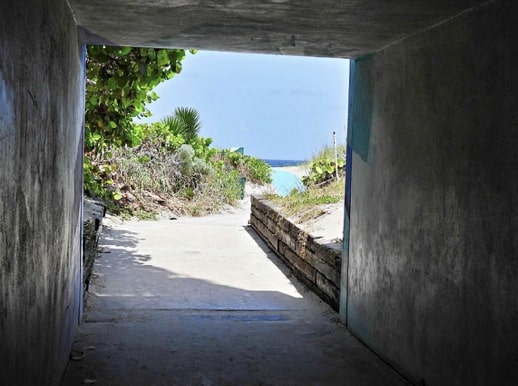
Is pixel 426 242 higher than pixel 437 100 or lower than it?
lower

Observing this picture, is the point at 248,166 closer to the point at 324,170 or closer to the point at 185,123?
the point at 185,123

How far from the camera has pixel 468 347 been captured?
3.21m

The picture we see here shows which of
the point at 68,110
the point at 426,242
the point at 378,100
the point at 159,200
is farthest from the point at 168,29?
the point at 159,200

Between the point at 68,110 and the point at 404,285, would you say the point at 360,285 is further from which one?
the point at 68,110

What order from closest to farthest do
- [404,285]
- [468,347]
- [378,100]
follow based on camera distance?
[468,347]
[404,285]
[378,100]

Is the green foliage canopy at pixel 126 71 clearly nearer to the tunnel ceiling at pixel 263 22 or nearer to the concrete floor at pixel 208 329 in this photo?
the tunnel ceiling at pixel 263 22

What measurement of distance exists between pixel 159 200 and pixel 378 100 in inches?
373

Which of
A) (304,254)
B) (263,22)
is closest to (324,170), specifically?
(304,254)

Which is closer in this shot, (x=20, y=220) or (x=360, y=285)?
(x=20, y=220)


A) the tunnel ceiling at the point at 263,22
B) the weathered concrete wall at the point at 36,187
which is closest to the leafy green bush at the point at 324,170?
the tunnel ceiling at the point at 263,22

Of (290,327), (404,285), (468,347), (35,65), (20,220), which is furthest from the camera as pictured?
(290,327)

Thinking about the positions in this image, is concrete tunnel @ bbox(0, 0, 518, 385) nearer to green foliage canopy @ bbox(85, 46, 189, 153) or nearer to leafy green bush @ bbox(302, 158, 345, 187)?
green foliage canopy @ bbox(85, 46, 189, 153)

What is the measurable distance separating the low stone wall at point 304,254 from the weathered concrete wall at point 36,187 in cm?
273

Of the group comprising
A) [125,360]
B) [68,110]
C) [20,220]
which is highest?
[68,110]
